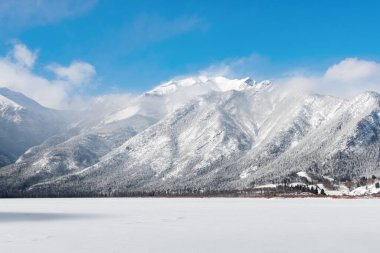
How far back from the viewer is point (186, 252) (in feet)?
119

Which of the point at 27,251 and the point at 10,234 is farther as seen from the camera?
the point at 10,234

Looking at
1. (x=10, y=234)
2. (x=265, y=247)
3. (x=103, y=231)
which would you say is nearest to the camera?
(x=265, y=247)

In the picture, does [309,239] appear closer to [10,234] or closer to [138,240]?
[138,240]

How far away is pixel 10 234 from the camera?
48844mm

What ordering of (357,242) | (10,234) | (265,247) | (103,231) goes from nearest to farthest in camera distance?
(265,247), (357,242), (10,234), (103,231)

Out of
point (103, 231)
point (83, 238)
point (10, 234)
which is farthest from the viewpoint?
point (103, 231)

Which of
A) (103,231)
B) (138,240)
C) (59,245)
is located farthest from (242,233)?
(59,245)

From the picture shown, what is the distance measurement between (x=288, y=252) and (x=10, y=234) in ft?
95.5

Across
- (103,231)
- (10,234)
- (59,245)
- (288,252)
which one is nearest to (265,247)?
(288,252)

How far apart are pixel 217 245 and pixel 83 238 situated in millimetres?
13786

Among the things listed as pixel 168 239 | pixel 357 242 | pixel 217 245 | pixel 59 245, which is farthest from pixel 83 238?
pixel 357 242

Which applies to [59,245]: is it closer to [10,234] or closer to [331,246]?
[10,234]

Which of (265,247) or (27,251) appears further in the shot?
(265,247)

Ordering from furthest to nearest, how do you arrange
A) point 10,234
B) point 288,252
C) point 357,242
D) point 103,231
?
point 103,231 → point 10,234 → point 357,242 → point 288,252
